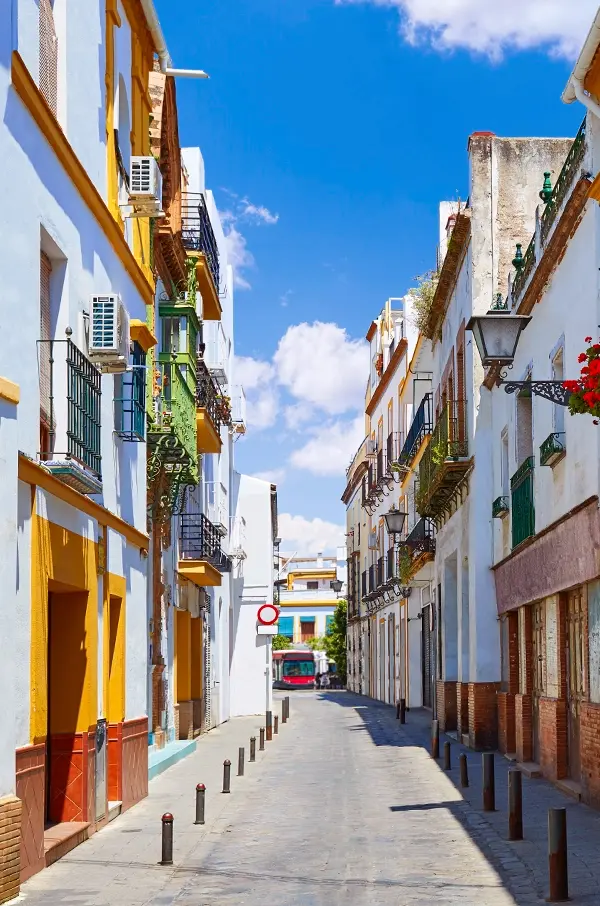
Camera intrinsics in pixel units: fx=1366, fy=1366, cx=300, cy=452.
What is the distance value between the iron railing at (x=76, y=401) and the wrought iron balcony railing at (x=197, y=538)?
12579 millimetres

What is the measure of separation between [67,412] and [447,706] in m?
19.2

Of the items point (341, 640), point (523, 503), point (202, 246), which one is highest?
point (202, 246)

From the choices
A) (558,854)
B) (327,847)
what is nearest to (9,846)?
(558,854)

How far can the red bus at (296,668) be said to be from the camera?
80.0 m

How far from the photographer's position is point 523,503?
20516mm

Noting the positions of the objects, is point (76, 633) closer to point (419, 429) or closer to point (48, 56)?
point (48, 56)

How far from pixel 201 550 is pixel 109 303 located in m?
14.0

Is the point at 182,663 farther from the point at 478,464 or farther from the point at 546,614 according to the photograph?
the point at 546,614

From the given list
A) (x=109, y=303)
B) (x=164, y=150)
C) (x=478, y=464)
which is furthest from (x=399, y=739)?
(x=109, y=303)

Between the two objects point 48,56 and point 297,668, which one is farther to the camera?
point 297,668

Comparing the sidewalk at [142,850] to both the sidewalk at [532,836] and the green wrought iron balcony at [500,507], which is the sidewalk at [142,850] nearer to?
the sidewalk at [532,836]

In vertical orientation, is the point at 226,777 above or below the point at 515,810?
below

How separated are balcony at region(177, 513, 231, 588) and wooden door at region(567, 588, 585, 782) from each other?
9926 mm

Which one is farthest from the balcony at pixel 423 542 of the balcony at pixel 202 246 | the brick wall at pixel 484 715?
the brick wall at pixel 484 715
